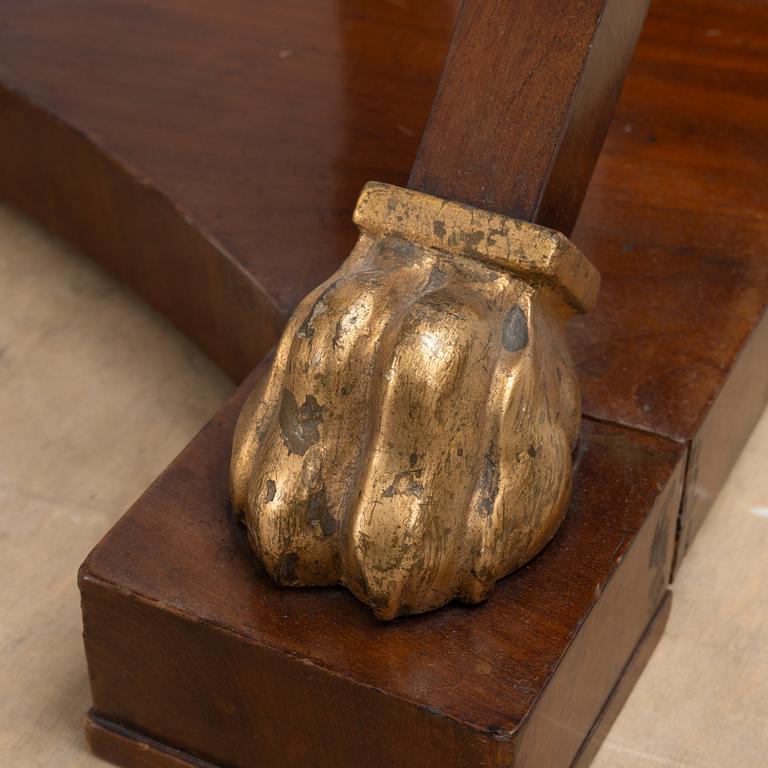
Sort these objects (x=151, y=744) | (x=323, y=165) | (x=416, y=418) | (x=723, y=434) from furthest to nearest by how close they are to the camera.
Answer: (x=323, y=165), (x=723, y=434), (x=151, y=744), (x=416, y=418)

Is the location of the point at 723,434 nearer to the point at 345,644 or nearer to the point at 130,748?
the point at 345,644

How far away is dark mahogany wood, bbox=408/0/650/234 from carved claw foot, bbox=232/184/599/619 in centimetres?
3

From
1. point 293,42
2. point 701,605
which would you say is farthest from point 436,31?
point 701,605

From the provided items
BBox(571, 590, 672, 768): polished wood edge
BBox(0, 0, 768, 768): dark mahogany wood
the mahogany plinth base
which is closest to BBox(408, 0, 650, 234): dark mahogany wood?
BBox(0, 0, 768, 768): dark mahogany wood

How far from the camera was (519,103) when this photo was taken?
3.38ft

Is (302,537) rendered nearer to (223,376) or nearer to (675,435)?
(675,435)

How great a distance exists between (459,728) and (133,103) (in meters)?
0.87

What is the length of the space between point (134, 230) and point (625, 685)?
671mm

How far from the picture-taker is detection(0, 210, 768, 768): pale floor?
118 centimetres

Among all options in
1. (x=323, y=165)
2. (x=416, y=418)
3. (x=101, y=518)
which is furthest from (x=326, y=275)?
(x=416, y=418)

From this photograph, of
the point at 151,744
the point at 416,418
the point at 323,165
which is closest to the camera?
the point at 416,418

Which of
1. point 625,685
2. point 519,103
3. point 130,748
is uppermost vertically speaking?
point 519,103

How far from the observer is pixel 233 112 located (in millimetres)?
1564

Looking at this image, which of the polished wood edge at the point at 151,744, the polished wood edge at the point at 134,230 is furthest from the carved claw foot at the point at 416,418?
the polished wood edge at the point at 134,230
